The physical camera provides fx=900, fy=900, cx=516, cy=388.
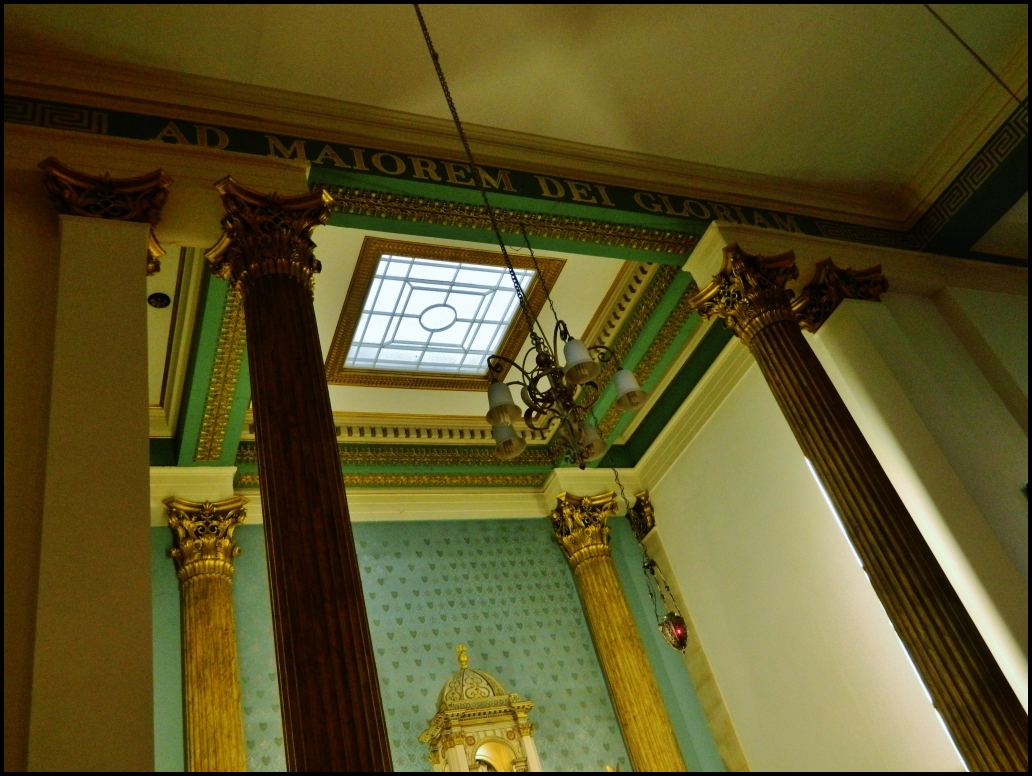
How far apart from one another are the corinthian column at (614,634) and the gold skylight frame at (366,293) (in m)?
1.63

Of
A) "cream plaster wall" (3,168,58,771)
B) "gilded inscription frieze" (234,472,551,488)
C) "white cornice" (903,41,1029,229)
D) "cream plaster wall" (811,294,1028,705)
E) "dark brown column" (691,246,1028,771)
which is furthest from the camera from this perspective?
"gilded inscription frieze" (234,472,551,488)

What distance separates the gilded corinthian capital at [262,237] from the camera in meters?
4.77

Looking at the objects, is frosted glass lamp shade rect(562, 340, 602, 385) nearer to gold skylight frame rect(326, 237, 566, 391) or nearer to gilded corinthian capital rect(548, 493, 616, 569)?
gold skylight frame rect(326, 237, 566, 391)

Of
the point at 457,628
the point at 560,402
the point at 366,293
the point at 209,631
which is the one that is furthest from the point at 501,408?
the point at 457,628

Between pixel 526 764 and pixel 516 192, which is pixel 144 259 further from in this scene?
pixel 526 764

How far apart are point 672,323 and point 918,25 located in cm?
288

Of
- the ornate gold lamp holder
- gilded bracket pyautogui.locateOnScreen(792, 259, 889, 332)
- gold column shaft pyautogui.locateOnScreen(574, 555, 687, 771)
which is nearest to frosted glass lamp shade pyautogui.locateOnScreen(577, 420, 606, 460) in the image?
the ornate gold lamp holder

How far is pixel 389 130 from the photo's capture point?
592cm

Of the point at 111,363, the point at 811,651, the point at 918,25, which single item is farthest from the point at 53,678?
the point at 918,25

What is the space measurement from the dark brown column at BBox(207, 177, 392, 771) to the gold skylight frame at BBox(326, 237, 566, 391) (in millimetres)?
1930

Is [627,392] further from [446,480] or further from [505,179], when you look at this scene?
[446,480]

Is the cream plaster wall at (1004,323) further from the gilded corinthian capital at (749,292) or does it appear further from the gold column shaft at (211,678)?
the gold column shaft at (211,678)

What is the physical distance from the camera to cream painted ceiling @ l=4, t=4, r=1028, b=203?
5.16 meters

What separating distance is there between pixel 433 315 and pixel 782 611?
384cm
